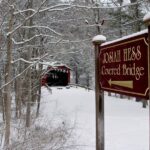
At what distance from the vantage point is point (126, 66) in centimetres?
384

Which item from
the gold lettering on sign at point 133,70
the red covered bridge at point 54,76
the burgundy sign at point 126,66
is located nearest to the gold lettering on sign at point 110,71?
the burgundy sign at point 126,66

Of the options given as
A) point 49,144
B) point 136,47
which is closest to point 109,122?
point 49,144

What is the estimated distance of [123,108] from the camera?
83.2 feet

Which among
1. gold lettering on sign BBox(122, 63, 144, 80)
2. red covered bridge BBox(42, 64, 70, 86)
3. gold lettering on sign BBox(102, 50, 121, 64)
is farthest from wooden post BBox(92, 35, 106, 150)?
red covered bridge BBox(42, 64, 70, 86)

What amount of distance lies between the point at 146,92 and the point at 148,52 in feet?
1.19

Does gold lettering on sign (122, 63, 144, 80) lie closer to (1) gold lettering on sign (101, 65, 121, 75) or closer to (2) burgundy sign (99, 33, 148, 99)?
(2) burgundy sign (99, 33, 148, 99)

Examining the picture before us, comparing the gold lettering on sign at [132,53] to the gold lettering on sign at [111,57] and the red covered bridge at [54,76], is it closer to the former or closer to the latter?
the gold lettering on sign at [111,57]

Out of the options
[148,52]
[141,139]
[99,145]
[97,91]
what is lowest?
[141,139]

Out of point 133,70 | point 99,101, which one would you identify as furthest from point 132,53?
point 99,101

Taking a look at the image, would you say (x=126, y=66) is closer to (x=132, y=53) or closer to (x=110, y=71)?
(x=132, y=53)

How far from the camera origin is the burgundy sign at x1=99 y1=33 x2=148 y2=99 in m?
3.44

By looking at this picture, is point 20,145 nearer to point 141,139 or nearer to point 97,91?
point 97,91

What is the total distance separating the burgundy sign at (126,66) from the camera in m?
3.44

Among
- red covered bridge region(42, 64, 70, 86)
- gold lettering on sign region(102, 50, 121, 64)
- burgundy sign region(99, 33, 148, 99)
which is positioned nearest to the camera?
burgundy sign region(99, 33, 148, 99)
